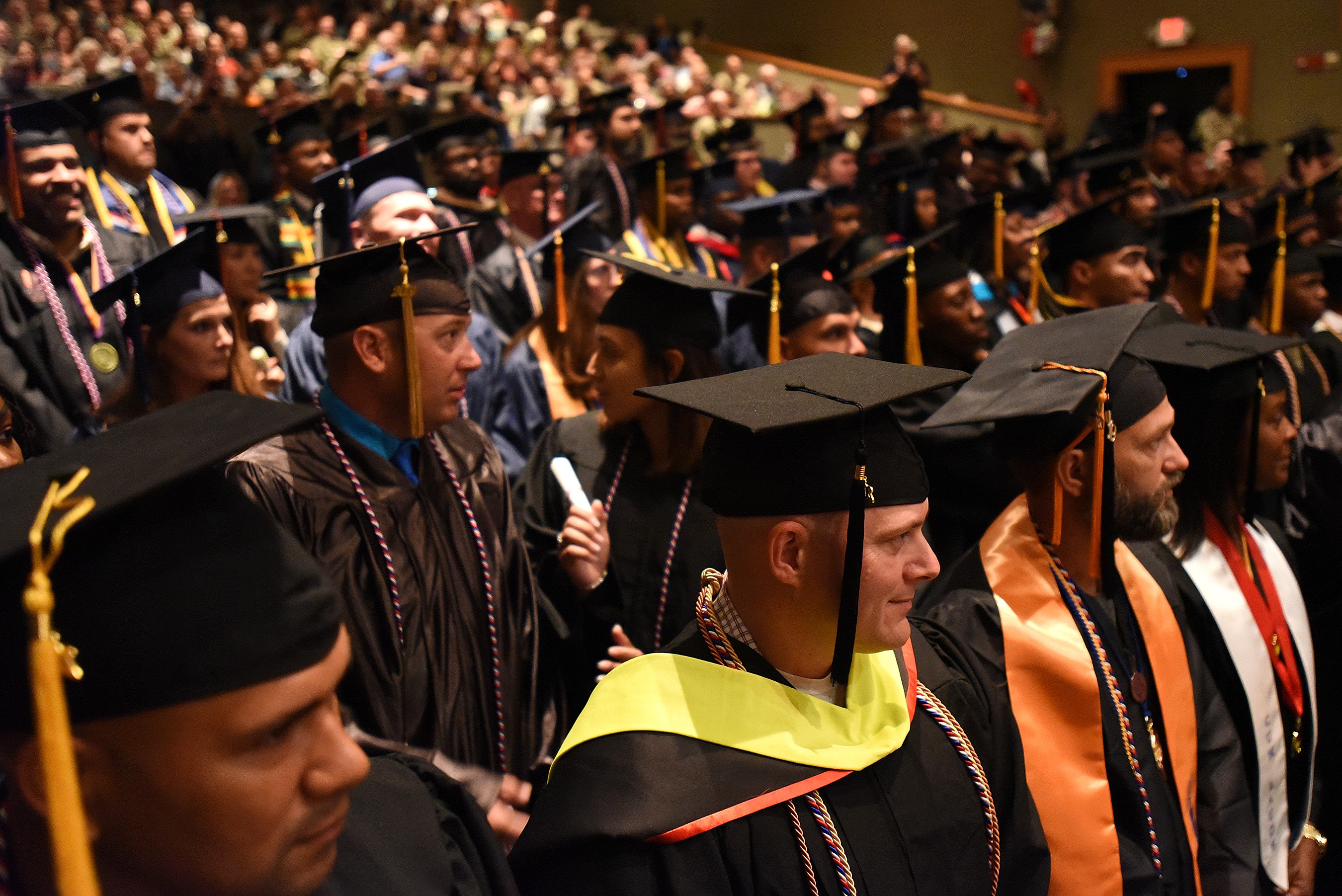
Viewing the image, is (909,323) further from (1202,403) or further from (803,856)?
(803,856)

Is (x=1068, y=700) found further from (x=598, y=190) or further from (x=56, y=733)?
(x=598, y=190)

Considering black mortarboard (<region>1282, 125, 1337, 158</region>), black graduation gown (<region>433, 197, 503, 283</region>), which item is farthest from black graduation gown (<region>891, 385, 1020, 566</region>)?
black mortarboard (<region>1282, 125, 1337, 158</region>)

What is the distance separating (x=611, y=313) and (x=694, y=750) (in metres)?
1.76

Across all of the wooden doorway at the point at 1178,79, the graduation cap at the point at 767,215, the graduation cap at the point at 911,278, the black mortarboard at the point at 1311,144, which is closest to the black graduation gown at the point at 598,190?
the graduation cap at the point at 767,215

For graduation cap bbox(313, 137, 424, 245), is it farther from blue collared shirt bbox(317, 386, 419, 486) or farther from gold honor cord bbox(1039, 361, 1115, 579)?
gold honor cord bbox(1039, 361, 1115, 579)

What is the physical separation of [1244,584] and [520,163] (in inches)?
195

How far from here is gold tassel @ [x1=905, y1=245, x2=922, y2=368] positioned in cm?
401

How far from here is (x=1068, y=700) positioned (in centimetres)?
205

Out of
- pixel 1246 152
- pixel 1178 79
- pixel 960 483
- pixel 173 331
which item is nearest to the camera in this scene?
pixel 173 331

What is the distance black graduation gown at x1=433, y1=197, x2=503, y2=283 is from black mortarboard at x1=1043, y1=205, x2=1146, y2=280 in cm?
308

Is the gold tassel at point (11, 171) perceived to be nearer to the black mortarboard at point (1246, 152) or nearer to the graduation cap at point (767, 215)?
the graduation cap at point (767, 215)

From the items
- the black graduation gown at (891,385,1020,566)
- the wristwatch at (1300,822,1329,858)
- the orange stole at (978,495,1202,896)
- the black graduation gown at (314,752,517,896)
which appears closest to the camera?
the black graduation gown at (314,752,517,896)

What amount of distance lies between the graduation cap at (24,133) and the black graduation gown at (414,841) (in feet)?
13.0

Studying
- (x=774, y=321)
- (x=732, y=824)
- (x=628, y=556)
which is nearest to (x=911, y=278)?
(x=774, y=321)
